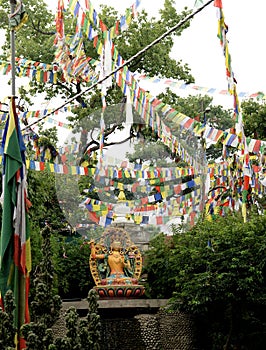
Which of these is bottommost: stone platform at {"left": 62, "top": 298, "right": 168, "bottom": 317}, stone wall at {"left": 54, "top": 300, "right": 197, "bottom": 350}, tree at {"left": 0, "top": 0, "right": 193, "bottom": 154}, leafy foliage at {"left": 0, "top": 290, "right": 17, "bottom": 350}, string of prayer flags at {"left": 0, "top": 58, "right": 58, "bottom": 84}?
stone wall at {"left": 54, "top": 300, "right": 197, "bottom": 350}

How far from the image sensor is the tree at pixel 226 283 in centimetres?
1273

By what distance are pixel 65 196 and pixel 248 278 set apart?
132 inches

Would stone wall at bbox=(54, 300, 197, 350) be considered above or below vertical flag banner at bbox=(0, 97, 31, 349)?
below

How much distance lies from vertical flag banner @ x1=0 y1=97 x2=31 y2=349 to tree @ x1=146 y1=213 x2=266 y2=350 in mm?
6191

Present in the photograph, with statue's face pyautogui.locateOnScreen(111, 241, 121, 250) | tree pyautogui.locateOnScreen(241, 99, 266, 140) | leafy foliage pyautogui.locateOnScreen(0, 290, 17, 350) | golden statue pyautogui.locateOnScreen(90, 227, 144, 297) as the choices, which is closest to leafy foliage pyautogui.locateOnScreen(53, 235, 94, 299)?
golden statue pyautogui.locateOnScreen(90, 227, 144, 297)

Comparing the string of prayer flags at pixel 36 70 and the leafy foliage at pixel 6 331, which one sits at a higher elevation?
the string of prayer flags at pixel 36 70

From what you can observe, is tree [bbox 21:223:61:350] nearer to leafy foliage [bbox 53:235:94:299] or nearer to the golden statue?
the golden statue

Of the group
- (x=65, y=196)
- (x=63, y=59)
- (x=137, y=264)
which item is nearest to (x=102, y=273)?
(x=137, y=264)

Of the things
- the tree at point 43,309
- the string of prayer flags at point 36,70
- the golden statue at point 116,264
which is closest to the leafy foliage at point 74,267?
the golden statue at point 116,264

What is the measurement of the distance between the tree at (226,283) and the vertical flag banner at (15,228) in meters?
6.19

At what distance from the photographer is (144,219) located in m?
12.4

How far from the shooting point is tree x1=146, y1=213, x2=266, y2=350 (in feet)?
41.8

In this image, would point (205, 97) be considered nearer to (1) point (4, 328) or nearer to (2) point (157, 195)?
(2) point (157, 195)

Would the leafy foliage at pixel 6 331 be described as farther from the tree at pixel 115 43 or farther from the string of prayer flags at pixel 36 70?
the tree at pixel 115 43
